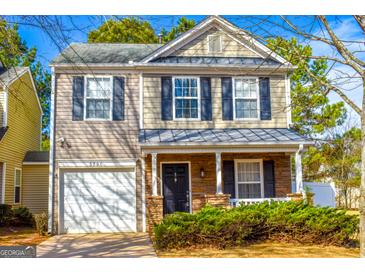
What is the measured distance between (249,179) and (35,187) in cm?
793

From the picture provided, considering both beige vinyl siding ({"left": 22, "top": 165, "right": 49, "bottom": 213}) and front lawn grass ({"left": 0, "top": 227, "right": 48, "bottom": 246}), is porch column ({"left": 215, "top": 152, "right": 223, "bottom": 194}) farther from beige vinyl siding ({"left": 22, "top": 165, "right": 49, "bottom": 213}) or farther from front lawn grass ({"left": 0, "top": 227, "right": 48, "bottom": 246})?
beige vinyl siding ({"left": 22, "top": 165, "right": 49, "bottom": 213})

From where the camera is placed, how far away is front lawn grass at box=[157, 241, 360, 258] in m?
6.99

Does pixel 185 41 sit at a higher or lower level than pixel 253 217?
higher

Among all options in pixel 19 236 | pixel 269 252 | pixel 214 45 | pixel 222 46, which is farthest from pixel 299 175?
pixel 19 236

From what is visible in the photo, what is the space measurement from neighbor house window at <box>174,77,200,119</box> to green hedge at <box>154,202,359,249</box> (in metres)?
3.13

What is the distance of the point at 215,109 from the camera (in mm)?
10938

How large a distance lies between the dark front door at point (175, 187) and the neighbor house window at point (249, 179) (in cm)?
142

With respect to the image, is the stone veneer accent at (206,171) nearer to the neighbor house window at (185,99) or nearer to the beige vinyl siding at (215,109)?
the beige vinyl siding at (215,109)

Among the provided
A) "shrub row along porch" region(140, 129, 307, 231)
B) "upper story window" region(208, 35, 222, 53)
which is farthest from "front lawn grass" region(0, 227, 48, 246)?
"upper story window" region(208, 35, 222, 53)

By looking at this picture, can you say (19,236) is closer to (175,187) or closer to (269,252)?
(175,187)

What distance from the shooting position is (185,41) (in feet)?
36.4
